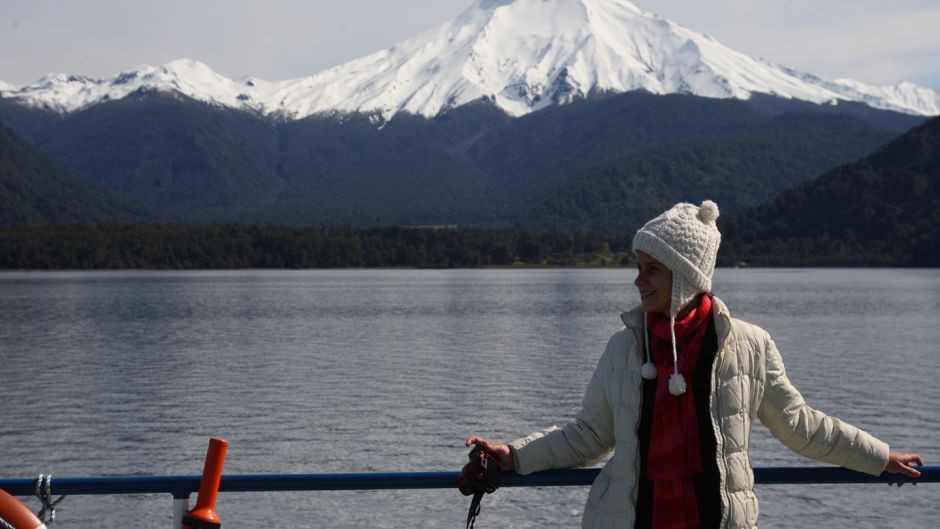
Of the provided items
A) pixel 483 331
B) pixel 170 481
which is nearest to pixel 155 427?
pixel 170 481

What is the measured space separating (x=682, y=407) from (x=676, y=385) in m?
0.13

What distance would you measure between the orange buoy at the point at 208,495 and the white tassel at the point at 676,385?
4.86 ft

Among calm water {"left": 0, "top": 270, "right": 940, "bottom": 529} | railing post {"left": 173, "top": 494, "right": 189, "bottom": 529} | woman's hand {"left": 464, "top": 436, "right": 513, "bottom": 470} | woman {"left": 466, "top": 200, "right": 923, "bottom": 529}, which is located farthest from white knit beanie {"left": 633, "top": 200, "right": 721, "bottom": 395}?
calm water {"left": 0, "top": 270, "right": 940, "bottom": 529}

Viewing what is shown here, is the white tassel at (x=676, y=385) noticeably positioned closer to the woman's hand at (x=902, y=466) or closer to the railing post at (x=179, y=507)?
the woman's hand at (x=902, y=466)

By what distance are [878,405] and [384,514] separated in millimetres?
18887

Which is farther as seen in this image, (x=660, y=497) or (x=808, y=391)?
(x=808, y=391)

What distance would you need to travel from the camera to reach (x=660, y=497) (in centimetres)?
407

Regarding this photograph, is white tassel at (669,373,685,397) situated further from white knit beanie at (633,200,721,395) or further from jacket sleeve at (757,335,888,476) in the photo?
jacket sleeve at (757,335,888,476)

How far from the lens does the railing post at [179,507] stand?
13.9ft

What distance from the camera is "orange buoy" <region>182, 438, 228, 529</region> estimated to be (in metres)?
3.98

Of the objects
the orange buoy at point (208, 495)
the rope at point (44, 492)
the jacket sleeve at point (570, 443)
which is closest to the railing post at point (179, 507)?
the orange buoy at point (208, 495)

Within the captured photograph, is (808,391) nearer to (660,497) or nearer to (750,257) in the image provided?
(660,497)

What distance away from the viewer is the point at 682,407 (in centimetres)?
407

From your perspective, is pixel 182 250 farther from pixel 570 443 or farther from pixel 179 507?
pixel 570 443
